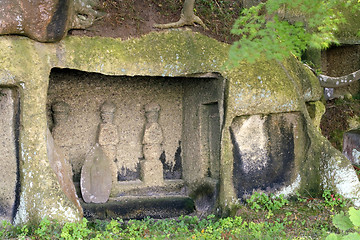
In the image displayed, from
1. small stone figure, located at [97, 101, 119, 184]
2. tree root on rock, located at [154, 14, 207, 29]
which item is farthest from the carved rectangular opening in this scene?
tree root on rock, located at [154, 14, 207, 29]

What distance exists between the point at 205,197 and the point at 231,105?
1.38 m

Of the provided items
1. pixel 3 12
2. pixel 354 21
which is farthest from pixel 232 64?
pixel 354 21

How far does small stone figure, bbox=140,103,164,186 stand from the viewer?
6227 mm

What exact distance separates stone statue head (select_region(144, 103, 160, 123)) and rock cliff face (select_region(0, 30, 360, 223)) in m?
0.14

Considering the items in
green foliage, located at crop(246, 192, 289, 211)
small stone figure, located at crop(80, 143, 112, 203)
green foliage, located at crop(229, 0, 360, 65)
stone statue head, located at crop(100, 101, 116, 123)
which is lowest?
green foliage, located at crop(246, 192, 289, 211)

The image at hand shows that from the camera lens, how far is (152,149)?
20.6 ft

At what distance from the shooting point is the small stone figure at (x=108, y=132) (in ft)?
19.7

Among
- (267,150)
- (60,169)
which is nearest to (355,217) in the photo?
(267,150)

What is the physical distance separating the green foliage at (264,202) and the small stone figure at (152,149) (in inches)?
61.0

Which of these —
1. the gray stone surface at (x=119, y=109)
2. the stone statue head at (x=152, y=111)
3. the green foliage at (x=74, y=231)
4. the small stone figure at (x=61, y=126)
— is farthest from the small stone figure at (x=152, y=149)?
the green foliage at (x=74, y=231)

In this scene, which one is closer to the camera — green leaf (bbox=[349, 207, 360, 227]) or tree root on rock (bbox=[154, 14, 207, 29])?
green leaf (bbox=[349, 207, 360, 227])

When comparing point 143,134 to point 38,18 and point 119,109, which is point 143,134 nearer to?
point 119,109

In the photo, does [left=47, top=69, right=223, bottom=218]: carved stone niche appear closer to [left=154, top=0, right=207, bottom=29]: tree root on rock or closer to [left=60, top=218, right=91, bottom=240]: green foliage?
[left=154, top=0, right=207, bottom=29]: tree root on rock

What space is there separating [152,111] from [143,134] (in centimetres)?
36
